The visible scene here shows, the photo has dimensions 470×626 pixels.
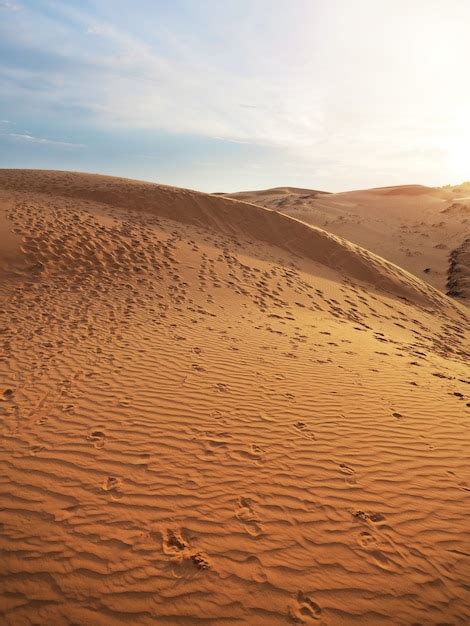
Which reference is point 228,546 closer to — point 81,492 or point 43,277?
point 81,492

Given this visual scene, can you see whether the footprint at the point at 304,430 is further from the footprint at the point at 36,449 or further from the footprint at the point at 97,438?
the footprint at the point at 36,449

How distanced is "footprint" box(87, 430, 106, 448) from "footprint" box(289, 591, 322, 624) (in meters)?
2.44

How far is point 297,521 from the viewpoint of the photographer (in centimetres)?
341

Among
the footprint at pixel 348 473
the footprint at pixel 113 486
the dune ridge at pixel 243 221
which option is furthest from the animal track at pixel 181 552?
the dune ridge at pixel 243 221

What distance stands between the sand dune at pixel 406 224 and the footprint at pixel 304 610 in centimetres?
1896

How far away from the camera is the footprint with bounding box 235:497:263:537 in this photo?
3260 mm

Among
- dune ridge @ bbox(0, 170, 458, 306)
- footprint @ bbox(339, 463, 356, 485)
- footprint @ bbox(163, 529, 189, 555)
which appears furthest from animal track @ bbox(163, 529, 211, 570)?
dune ridge @ bbox(0, 170, 458, 306)

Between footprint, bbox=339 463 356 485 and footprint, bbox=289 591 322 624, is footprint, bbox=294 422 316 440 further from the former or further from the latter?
footprint, bbox=289 591 322 624

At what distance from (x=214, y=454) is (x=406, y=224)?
33.3 metres

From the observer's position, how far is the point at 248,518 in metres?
3.38

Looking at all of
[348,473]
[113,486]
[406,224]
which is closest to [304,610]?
[348,473]

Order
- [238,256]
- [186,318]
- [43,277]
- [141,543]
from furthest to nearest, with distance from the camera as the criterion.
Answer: [238,256] → [43,277] → [186,318] → [141,543]

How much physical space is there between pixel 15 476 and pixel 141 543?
1484mm

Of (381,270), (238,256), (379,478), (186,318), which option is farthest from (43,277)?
(381,270)
